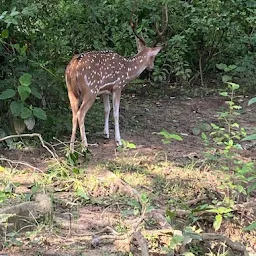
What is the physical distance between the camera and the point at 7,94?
6.70 metres

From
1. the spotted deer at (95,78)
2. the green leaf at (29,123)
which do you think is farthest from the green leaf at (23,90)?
the spotted deer at (95,78)

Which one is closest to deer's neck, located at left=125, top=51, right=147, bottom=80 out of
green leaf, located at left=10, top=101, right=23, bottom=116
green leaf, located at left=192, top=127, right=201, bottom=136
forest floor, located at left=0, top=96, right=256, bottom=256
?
forest floor, located at left=0, top=96, right=256, bottom=256

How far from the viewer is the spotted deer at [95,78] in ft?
22.8

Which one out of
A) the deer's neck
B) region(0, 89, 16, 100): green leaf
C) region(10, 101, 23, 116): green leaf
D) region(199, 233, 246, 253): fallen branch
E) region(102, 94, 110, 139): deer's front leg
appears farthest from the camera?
the deer's neck

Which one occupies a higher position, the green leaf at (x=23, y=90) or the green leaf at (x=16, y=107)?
the green leaf at (x=23, y=90)

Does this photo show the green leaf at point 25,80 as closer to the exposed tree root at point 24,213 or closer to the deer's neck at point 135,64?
the deer's neck at point 135,64

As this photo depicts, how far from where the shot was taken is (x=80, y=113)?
698cm

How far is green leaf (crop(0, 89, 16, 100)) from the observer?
6.68 meters

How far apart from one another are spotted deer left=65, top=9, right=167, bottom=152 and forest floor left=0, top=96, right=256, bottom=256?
439 millimetres

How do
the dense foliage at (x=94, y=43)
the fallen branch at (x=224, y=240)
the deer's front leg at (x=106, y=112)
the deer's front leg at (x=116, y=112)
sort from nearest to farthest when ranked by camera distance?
1. the fallen branch at (x=224, y=240)
2. the dense foliage at (x=94, y=43)
3. the deer's front leg at (x=116, y=112)
4. the deer's front leg at (x=106, y=112)

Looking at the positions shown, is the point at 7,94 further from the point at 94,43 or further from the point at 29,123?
the point at 94,43

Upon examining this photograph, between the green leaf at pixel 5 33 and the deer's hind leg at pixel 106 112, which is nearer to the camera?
the green leaf at pixel 5 33

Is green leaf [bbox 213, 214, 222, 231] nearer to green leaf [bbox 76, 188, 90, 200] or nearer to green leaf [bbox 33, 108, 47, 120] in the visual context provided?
green leaf [bbox 76, 188, 90, 200]

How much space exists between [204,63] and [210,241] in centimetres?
680
